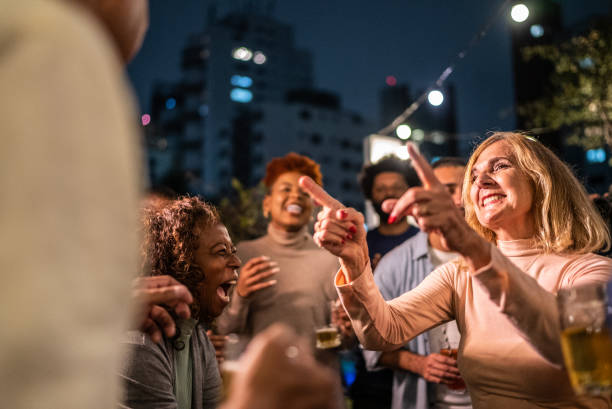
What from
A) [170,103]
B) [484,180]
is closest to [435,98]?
[484,180]

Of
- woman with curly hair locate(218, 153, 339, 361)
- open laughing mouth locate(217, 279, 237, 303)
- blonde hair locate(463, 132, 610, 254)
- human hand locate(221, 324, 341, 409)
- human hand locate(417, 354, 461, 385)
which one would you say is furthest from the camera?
woman with curly hair locate(218, 153, 339, 361)

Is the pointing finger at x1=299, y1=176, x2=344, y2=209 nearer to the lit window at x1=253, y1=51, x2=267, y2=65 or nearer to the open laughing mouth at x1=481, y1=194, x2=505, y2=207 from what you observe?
the open laughing mouth at x1=481, y1=194, x2=505, y2=207

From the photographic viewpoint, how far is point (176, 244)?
2699 mm

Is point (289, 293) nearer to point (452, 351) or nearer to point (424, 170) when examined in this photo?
point (452, 351)

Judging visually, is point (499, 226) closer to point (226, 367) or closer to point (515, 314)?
point (515, 314)

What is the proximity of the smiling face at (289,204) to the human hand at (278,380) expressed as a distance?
3.56 meters

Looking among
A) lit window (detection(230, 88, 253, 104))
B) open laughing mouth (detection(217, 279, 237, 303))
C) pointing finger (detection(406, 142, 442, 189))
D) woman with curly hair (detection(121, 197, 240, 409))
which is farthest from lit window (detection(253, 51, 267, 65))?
pointing finger (detection(406, 142, 442, 189))

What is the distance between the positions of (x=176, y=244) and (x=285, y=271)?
1.77 meters

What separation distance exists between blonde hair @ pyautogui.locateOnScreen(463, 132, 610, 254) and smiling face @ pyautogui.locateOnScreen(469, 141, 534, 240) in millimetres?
42

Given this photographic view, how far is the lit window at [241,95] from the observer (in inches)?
2375

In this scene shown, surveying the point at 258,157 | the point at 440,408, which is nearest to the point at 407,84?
the point at 258,157

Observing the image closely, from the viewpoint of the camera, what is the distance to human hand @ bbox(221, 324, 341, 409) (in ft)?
3.27

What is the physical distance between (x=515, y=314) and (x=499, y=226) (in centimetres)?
88

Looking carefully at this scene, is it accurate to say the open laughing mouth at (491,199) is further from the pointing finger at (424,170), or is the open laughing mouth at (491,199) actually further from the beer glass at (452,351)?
the beer glass at (452,351)
